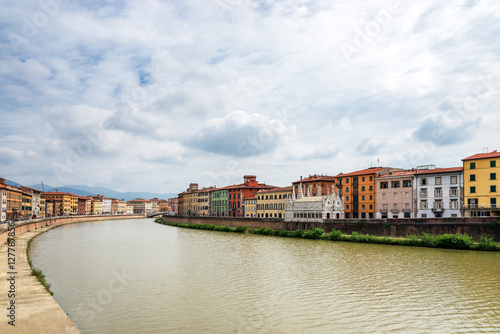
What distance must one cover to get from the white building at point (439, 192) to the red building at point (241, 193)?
138ft

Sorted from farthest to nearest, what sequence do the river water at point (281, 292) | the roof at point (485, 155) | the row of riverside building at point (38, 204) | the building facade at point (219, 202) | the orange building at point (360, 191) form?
the building facade at point (219, 202) → the row of riverside building at point (38, 204) → the orange building at point (360, 191) → the roof at point (485, 155) → the river water at point (281, 292)

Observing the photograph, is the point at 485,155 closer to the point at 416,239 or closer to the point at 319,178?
the point at 416,239

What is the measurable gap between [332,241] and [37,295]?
1489 inches

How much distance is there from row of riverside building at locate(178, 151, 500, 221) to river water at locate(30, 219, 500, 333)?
551 inches

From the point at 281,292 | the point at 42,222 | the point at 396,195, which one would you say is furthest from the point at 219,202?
the point at 281,292

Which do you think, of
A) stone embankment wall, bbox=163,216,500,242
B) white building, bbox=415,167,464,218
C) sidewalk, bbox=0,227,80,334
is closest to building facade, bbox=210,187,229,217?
stone embankment wall, bbox=163,216,500,242

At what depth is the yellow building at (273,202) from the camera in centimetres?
7482

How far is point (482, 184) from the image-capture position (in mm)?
46469

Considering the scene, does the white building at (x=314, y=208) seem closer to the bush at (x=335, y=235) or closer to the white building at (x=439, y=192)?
the bush at (x=335, y=235)

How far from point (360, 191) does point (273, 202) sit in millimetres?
20312

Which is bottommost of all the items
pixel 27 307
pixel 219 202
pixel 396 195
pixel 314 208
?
pixel 27 307

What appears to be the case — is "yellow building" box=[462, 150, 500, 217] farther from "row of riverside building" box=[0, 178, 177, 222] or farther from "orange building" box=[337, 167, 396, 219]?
"row of riverside building" box=[0, 178, 177, 222]

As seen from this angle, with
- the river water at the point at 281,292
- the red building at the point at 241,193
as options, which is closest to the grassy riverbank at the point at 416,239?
the river water at the point at 281,292

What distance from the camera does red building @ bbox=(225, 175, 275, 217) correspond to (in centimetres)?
9050
